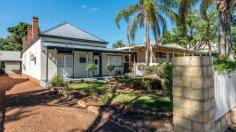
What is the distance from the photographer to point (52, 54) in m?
16.1

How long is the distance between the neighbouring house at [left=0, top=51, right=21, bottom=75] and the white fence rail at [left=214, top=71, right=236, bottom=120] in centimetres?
3413

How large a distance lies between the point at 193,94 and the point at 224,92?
1916 millimetres

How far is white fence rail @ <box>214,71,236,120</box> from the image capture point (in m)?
4.54

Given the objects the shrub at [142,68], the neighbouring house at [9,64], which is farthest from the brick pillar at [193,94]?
the neighbouring house at [9,64]

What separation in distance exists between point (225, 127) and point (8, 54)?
38041mm

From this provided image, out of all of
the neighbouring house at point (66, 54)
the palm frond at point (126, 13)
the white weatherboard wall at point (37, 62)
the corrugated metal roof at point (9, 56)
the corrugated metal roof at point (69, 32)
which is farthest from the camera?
the corrugated metal roof at point (9, 56)

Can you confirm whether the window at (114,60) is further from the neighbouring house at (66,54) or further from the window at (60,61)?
the window at (60,61)

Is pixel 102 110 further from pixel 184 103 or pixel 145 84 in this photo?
pixel 145 84

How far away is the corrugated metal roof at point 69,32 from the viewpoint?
19344mm

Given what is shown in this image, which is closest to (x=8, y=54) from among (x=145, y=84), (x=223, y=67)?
(x=145, y=84)

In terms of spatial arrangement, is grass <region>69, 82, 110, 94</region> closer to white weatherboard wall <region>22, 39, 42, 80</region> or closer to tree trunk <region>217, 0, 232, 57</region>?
white weatherboard wall <region>22, 39, 42, 80</region>

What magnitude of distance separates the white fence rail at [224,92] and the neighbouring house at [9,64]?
1344 inches

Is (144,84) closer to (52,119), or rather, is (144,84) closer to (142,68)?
(52,119)

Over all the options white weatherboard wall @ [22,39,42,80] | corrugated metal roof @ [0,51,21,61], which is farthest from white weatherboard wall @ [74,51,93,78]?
corrugated metal roof @ [0,51,21,61]
